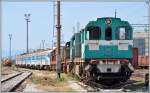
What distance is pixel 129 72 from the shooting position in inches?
738

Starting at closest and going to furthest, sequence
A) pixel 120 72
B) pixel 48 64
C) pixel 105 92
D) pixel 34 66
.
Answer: pixel 105 92 < pixel 120 72 < pixel 48 64 < pixel 34 66

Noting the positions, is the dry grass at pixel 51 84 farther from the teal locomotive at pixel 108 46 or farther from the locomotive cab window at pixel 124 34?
the locomotive cab window at pixel 124 34

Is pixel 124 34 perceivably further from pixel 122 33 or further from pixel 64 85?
pixel 64 85

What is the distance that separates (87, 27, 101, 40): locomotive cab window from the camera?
62.0ft

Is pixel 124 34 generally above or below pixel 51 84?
above

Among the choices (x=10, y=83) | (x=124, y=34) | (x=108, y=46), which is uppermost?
(x=124, y=34)

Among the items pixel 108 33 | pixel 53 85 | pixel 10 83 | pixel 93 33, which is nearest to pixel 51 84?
pixel 53 85

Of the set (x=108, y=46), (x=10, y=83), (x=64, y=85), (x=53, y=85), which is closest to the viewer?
(x=108, y=46)

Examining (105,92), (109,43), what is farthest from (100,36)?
(105,92)

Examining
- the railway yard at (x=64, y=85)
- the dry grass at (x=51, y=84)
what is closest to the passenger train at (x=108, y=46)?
the railway yard at (x=64, y=85)

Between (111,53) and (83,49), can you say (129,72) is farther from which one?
(83,49)

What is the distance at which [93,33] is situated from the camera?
62.2 ft

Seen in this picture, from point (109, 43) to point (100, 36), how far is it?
50 cm

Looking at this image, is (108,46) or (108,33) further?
(108,33)
